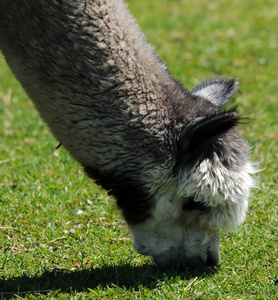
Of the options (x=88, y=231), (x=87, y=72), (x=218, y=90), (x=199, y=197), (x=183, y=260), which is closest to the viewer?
(x=87, y=72)

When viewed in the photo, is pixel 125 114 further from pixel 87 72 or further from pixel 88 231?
pixel 88 231

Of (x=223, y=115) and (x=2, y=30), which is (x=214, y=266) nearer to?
(x=223, y=115)

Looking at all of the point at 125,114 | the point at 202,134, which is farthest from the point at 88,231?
the point at 202,134

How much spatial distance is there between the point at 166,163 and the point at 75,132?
2.11 feet

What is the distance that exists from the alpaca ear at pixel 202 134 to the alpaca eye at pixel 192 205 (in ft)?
0.96

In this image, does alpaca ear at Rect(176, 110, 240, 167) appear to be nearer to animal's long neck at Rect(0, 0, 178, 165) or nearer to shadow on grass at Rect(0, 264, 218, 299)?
animal's long neck at Rect(0, 0, 178, 165)

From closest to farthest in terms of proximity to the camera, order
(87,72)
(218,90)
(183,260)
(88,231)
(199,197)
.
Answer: (87,72)
(199,197)
(183,260)
(218,90)
(88,231)

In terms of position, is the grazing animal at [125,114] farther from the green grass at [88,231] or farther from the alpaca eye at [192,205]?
the green grass at [88,231]

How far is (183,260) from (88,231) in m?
1.09

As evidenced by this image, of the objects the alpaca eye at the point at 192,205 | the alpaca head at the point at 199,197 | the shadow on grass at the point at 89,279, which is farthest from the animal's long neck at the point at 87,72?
the shadow on grass at the point at 89,279

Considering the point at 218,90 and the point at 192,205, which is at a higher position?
the point at 218,90

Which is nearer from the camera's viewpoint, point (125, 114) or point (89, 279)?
point (125, 114)

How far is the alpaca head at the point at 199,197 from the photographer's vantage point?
11.7ft

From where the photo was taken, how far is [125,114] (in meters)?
3.51
